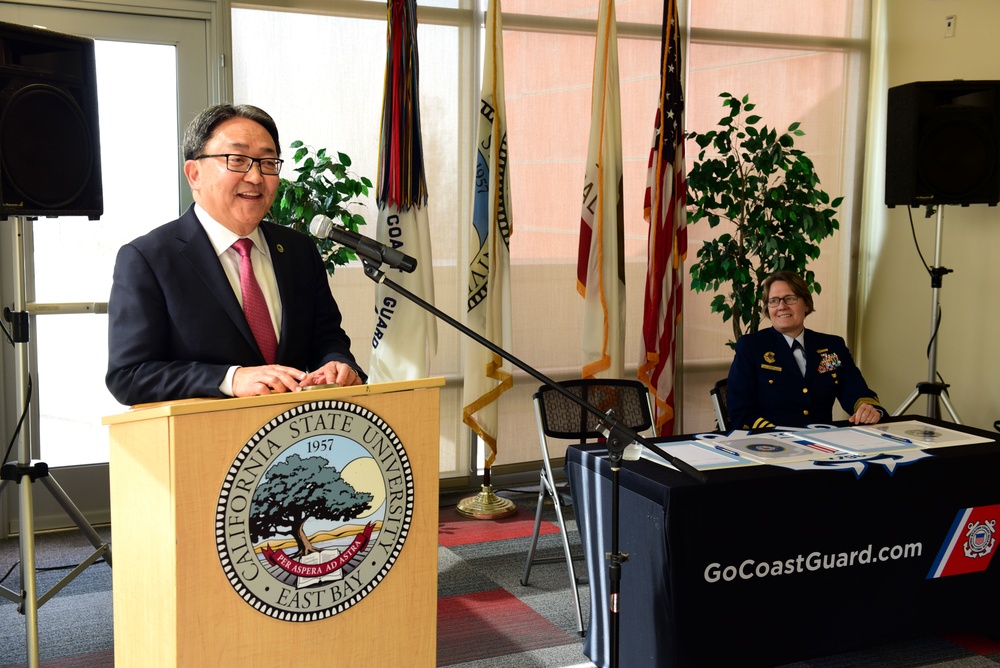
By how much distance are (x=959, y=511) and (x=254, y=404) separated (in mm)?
2461

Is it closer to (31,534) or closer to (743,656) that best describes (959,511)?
(743,656)

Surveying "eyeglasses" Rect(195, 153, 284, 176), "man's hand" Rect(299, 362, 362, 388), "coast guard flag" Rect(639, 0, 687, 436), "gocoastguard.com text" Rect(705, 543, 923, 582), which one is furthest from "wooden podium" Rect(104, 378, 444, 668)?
"coast guard flag" Rect(639, 0, 687, 436)

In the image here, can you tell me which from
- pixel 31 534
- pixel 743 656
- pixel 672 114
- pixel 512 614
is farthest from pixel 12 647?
pixel 672 114

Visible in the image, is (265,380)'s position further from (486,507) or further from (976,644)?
(486,507)

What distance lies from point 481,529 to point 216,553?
324cm

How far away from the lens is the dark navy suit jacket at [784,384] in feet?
13.1

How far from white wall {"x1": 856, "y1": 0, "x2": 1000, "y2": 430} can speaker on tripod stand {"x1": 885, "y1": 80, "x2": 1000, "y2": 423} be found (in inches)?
19.9

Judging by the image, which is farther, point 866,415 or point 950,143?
point 950,143

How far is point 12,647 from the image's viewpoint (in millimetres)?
3350

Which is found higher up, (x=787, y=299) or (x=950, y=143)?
(x=950, y=143)

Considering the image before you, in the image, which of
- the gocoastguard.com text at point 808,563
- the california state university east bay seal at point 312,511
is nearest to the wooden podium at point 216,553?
the california state university east bay seal at point 312,511

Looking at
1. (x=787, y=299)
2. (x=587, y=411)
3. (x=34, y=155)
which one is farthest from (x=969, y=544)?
(x=34, y=155)

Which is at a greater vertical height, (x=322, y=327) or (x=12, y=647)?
(x=322, y=327)

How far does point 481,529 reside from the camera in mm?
4812
